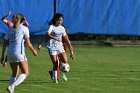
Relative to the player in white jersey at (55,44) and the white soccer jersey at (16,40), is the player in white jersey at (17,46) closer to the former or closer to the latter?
the white soccer jersey at (16,40)

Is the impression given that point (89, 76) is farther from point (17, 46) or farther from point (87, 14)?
point (87, 14)

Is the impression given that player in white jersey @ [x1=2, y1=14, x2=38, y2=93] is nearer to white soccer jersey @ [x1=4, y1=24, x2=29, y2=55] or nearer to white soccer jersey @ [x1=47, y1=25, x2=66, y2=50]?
white soccer jersey @ [x1=4, y1=24, x2=29, y2=55]

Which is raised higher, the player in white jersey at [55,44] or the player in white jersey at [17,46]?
the player in white jersey at [17,46]

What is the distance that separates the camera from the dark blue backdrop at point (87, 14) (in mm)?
33344

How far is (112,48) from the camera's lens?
117 ft

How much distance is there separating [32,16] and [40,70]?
41.8ft

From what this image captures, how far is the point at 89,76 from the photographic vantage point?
62.0 ft

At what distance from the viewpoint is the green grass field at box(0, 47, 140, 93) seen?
50.4 ft

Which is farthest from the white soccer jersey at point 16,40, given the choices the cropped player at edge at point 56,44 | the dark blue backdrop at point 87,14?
the dark blue backdrop at point 87,14

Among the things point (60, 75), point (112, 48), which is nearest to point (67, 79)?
point (60, 75)

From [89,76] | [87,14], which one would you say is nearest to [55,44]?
[89,76]

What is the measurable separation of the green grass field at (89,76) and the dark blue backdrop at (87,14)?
562 centimetres

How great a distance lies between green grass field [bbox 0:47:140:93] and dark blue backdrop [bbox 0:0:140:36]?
18.4 feet

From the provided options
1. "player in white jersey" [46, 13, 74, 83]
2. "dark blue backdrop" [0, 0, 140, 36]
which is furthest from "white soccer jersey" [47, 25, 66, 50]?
"dark blue backdrop" [0, 0, 140, 36]
